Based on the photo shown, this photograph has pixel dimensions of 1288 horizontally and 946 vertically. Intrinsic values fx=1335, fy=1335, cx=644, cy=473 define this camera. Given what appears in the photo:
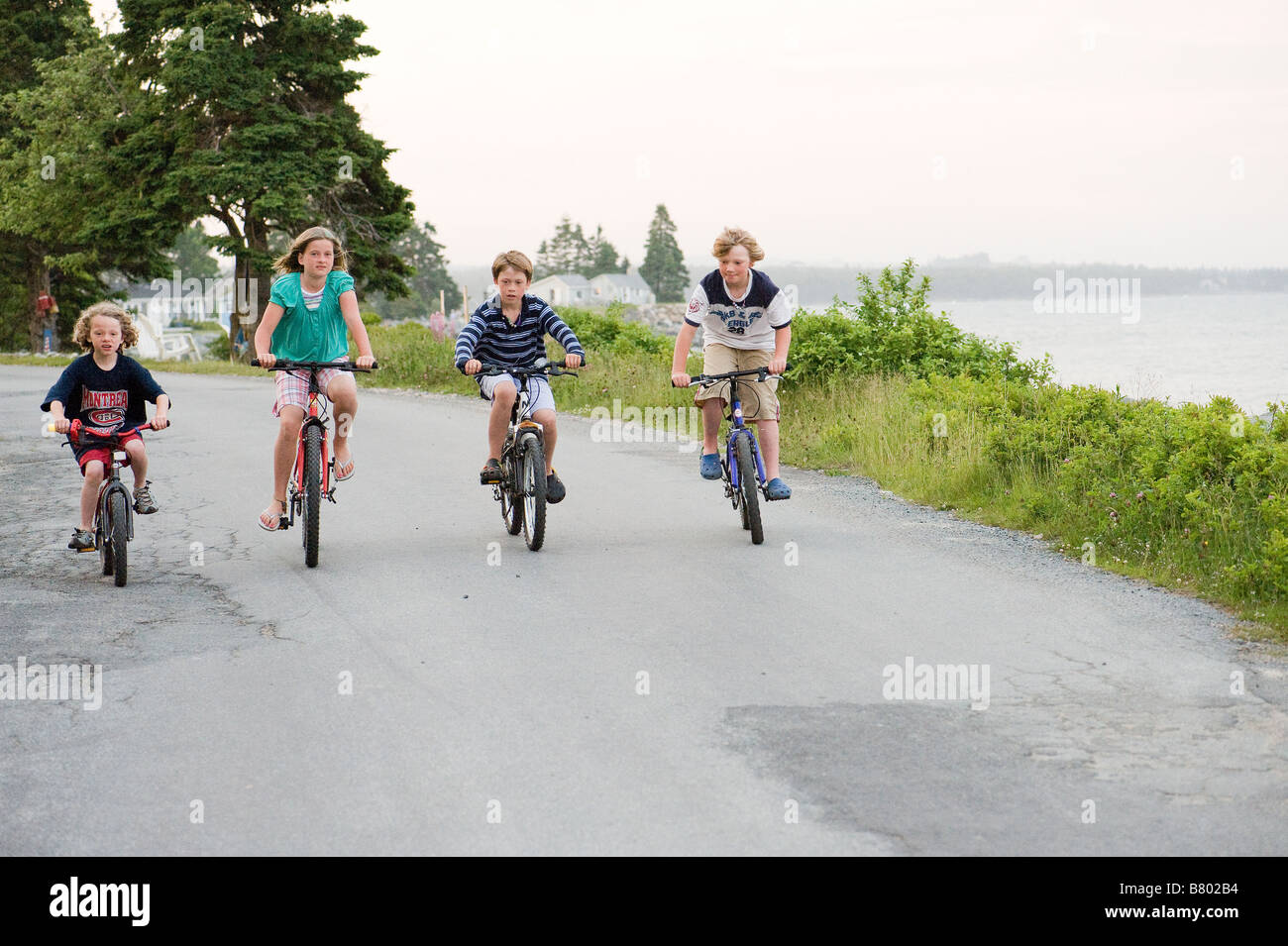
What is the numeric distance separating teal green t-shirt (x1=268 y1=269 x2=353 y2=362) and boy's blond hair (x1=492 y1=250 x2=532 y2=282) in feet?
3.19

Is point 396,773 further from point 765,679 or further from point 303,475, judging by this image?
point 303,475

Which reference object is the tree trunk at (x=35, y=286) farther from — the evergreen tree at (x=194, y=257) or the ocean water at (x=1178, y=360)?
the evergreen tree at (x=194, y=257)

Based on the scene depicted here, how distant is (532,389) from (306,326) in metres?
1.50

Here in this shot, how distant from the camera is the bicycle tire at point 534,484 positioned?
8.47 metres

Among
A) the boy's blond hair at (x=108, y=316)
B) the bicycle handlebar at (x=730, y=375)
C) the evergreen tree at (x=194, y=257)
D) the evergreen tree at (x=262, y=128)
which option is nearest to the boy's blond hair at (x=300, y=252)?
the boy's blond hair at (x=108, y=316)

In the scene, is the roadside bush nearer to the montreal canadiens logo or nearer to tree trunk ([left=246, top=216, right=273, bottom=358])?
the montreal canadiens logo

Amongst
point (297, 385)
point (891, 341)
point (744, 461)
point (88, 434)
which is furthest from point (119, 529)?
point (891, 341)

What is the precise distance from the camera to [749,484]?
8.84 m

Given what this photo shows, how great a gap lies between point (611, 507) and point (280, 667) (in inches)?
194

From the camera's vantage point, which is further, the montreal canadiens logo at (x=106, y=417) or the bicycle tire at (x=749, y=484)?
the bicycle tire at (x=749, y=484)

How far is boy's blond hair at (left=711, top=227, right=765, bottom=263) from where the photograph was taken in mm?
8891

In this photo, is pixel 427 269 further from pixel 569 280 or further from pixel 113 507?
pixel 113 507

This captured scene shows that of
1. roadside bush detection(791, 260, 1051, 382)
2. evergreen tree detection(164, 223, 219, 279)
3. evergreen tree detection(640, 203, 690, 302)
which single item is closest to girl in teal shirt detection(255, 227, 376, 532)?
roadside bush detection(791, 260, 1051, 382)

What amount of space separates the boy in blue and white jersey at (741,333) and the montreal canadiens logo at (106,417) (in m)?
3.49
